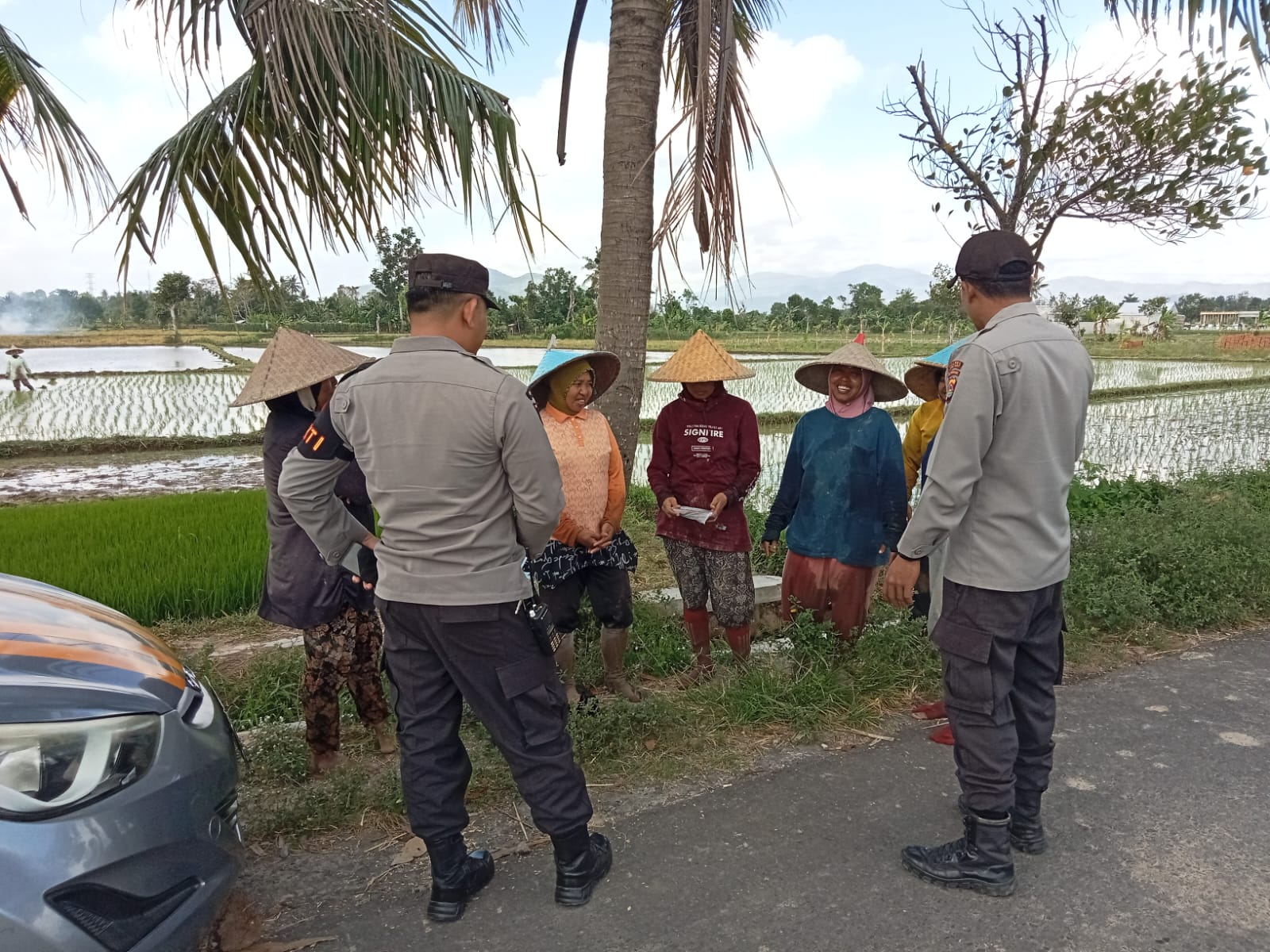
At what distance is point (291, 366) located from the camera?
2826 millimetres

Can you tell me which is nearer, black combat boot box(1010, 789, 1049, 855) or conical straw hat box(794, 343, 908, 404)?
black combat boot box(1010, 789, 1049, 855)

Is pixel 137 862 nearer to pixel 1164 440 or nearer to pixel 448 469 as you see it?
pixel 448 469

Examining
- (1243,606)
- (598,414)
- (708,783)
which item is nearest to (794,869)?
(708,783)

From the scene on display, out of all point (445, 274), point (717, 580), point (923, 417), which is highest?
point (445, 274)

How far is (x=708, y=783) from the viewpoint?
2898mm

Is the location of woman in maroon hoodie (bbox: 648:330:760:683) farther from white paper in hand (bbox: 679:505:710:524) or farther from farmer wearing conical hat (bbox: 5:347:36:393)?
farmer wearing conical hat (bbox: 5:347:36:393)

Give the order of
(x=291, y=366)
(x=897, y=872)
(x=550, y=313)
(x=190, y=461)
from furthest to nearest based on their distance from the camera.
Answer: (x=550, y=313), (x=190, y=461), (x=291, y=366), (x=897, y=872)

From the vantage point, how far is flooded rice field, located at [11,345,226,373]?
1972 centimetres

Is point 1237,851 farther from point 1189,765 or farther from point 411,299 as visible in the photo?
point 411,299

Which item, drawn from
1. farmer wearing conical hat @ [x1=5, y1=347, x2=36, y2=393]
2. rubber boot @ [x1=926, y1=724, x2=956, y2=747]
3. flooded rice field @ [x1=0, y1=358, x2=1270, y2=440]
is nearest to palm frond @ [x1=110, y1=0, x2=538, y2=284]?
rubber boot @ [x1=926, y1=724, x2=956, y2=747]

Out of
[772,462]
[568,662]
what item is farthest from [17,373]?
[568,662]

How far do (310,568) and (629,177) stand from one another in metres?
2.26

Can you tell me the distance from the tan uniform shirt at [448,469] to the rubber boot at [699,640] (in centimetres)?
166

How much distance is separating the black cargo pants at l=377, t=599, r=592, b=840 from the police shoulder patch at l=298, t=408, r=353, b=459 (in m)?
0.43
